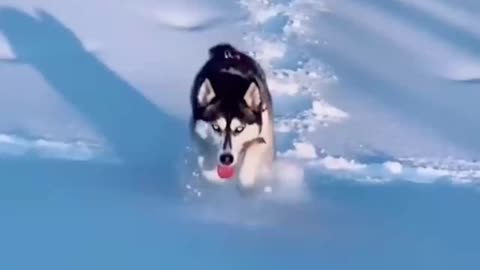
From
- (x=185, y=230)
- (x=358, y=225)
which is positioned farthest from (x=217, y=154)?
(x=358, y=225)

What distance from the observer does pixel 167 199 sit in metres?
4.51

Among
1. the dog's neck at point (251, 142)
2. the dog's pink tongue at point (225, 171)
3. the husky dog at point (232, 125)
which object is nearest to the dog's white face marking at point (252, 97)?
the husky dog at point (232, 125)

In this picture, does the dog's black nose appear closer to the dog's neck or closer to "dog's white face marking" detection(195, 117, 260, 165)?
"dog's white face marking" detection(195, 117, 260, 165)

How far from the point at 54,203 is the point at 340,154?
130 cm

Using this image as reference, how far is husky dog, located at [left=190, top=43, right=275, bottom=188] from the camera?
4.28 metres

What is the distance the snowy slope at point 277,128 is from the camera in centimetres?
420

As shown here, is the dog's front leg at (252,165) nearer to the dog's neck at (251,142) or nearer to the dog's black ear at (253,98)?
the dog's neck at (251,142)

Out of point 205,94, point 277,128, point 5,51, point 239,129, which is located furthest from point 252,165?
point 5,51

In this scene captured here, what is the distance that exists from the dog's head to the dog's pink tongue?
31 millimetres

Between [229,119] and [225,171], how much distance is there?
0.23m

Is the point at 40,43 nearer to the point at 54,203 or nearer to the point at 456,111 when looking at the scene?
the point at 54,203

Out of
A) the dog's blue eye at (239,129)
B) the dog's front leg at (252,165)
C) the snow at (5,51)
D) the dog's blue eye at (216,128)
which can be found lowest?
the dog's front leg at (252,165)

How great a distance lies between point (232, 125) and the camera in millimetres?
4262

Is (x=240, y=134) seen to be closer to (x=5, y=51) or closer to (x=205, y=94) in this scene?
(x=205, y=94)
